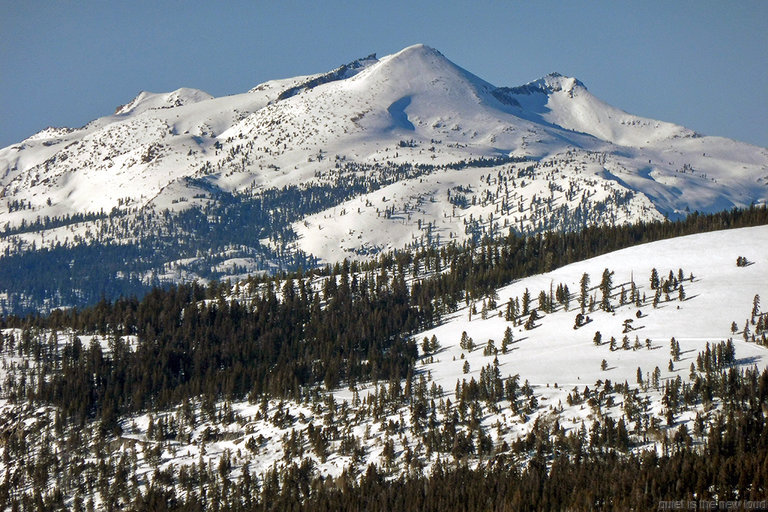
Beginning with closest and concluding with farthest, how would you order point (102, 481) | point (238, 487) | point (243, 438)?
point (238, 487) < point (102, 481) < point (243, 438)

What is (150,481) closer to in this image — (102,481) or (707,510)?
(102,481)

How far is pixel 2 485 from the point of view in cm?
17338

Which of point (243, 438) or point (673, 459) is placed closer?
point (673, 459)

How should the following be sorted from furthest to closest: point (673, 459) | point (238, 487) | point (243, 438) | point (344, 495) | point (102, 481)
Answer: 1. point (243, 438)
2. point (102, 481)
3. point (238, 487)
4. point (344, 495)
5. point (673, 459)

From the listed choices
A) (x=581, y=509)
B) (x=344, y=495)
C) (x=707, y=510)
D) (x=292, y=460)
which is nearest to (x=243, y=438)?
(x=292, y=460)

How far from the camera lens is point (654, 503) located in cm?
12375

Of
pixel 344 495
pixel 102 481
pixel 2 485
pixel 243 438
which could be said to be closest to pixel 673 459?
pixel 344 495

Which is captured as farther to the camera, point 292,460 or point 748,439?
point 292,460

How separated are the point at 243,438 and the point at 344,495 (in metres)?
44.7

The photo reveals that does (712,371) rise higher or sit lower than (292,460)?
higher

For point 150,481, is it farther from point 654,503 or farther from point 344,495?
point 654,503

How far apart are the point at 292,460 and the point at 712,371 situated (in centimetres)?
8543

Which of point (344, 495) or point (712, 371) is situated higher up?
point (712, 371)

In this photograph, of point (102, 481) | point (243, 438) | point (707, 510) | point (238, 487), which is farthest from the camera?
point (243, 438)
